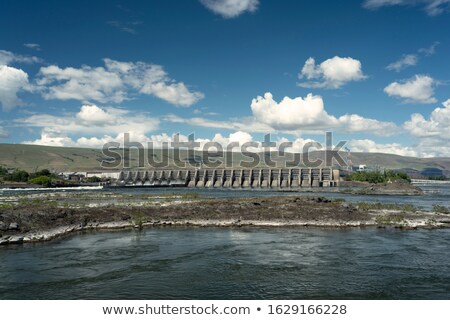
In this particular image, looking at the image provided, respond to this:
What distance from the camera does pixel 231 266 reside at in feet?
86.8

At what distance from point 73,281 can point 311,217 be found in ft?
101

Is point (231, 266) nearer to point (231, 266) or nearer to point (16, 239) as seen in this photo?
point (231, 266)

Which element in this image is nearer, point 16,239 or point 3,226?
point 16,239

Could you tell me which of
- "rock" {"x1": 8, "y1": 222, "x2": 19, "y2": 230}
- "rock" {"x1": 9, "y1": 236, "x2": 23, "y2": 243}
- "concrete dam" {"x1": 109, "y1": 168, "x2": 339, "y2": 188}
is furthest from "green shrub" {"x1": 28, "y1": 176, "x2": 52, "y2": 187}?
"rock" {"x1": 9, "y1": 236, "x2": 23, "y2": 243}

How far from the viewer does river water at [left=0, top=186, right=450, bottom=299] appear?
21.2 m

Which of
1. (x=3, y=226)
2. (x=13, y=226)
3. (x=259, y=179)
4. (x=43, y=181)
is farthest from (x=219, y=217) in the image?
(x=43, y=181)

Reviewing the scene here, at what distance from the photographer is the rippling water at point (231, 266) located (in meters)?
21.2

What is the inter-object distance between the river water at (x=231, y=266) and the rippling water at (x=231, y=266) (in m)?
0.06

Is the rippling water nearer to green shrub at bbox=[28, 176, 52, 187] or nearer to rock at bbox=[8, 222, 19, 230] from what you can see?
rock at bbox=[8, 222, 19, 230]

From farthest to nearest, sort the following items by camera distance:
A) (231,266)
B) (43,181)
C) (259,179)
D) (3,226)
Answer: (259,179) < (43,181) < (3,226) < (231,266)

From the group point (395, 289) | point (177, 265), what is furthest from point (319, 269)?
point (177, 265)

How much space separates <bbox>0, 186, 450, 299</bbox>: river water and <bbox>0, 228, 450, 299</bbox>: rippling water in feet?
0.20

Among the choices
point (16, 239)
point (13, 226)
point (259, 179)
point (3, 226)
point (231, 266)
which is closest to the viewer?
point (231, 266)

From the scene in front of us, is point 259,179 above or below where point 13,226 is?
above
